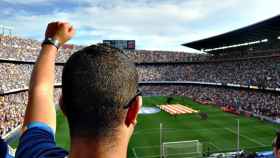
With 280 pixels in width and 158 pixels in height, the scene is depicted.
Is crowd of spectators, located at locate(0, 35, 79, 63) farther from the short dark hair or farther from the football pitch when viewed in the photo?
the short dark hair

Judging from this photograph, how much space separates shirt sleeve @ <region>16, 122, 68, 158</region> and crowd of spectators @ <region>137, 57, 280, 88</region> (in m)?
55.5

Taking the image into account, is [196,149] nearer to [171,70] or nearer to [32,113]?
[32,113]

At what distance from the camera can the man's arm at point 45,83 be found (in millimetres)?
2232

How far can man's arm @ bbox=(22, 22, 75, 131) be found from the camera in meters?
2.23

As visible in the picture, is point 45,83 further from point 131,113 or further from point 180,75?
point 180,75

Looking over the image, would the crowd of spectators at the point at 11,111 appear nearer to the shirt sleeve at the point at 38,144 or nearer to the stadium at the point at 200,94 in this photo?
the stadium at the point at 200,94

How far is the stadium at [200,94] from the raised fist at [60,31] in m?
22.4

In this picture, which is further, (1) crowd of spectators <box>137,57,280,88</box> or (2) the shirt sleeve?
(1) crowd of spectators <box>137,57,280,88</box>

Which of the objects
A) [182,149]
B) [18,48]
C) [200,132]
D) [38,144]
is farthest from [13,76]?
[38,144]

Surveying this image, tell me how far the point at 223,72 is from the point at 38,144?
7462 cm

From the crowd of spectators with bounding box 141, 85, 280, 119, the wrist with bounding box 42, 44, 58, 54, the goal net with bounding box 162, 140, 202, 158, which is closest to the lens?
the wrist with bounding box 42, 44, 58, 54

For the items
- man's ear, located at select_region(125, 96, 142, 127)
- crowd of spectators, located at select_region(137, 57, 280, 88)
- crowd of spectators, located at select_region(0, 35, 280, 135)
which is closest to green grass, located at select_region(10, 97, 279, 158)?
crowd of spectators, located at select_region(0, 35, 280, 135)

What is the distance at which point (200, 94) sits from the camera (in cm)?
7562

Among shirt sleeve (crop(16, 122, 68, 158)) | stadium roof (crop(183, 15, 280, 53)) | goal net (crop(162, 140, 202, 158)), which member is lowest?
goal net (crop(162, 140, 202, 158))
